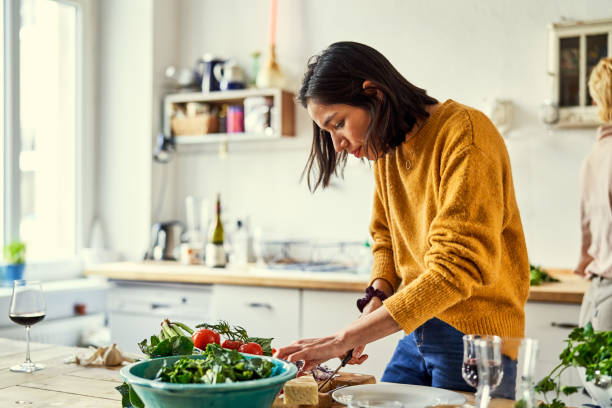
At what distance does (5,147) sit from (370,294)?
7.80 ft

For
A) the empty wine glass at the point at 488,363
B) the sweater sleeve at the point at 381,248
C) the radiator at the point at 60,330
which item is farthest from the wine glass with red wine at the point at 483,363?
the radiator at the point at 60,330

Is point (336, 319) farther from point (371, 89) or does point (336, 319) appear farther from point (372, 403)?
point (372, 403)

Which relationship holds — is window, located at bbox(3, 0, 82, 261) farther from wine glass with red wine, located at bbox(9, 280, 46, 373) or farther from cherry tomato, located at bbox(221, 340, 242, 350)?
cherry tomato, located at bbox(221, 340, 242, 350)

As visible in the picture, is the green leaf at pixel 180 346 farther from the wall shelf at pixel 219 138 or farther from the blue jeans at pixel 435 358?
the wall shelf at pixel 219 138

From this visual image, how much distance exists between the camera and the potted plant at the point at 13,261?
3.27m

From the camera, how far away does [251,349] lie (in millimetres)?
1296

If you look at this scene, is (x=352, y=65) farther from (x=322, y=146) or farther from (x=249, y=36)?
(x=249, y=36)

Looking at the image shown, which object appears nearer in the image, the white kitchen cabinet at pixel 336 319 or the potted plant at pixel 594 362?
the potted plant at pixel 594 362

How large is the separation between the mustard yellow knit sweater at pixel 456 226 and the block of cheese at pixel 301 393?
230 mm

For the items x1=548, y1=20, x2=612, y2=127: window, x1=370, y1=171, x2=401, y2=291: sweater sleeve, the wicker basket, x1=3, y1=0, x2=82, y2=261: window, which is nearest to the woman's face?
x1=370, y1=171, x2=401, y2=291: sweater sleeve

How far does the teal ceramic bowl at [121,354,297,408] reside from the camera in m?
1.02

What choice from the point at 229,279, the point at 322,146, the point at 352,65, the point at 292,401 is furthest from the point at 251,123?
the point at 292,401

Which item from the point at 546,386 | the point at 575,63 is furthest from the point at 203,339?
the point at 575,63

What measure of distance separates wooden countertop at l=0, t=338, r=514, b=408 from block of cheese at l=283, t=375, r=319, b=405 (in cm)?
9
